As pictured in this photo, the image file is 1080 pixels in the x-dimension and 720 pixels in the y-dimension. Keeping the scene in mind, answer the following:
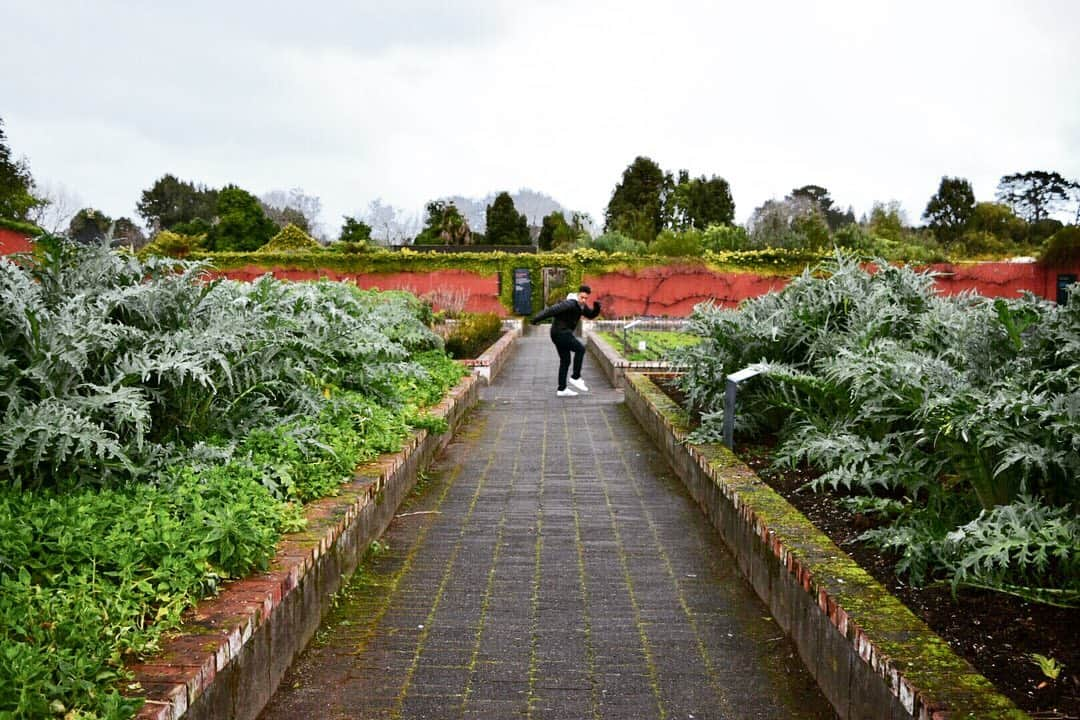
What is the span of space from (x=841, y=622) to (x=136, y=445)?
3317mm

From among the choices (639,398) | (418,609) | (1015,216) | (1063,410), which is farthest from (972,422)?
(1015,216)

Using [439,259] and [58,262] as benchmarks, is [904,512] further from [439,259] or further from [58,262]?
[439,259]

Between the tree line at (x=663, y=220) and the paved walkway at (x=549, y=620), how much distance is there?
108 feet

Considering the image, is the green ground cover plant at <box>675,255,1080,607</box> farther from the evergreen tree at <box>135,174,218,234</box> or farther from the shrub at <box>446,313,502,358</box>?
the evergreen tree at <box>135,174,218,234</box>

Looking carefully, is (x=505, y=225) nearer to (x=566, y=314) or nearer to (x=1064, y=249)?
(x=1064, y=249)

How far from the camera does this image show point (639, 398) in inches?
371

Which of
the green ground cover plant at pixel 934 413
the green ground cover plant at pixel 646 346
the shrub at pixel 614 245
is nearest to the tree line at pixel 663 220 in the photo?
the shrub at pixel 614 245

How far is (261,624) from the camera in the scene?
9.70ft

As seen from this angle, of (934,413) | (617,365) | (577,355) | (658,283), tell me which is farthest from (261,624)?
(658,283)

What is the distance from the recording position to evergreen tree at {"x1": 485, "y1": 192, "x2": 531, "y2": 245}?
214 ft

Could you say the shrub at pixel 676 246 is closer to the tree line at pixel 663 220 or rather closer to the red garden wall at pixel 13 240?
the tree line at pixel 663 220

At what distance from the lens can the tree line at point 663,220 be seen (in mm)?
44781

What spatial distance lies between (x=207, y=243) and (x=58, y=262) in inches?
2085

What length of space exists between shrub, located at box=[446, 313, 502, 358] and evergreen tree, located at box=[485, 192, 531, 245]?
1797 inches
